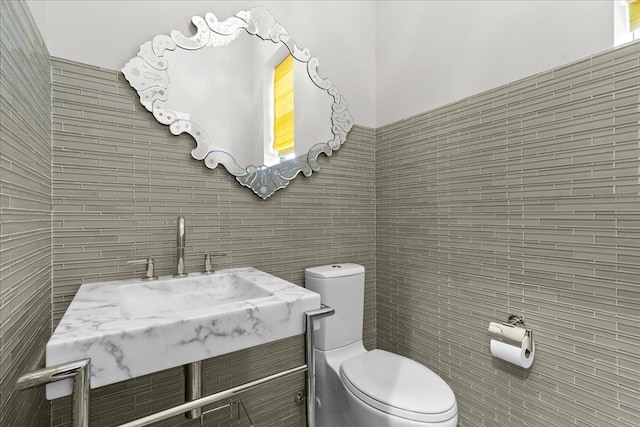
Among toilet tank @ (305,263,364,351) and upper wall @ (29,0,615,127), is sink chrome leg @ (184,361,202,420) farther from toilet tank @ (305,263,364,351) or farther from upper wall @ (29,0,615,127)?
upper wall @ (29,0,615,127)

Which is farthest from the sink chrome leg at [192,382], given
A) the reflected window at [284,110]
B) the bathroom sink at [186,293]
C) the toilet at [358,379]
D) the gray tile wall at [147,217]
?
the reflected window at [284,110]

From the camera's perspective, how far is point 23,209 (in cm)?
76

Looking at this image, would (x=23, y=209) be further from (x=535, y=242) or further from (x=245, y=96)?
(x=535, y=242)

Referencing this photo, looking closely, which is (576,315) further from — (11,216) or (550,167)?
(11,216)

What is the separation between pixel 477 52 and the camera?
134 centimetres

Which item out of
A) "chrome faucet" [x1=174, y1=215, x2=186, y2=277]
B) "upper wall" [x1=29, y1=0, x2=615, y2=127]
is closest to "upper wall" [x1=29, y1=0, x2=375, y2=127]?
"upper wall" [x1=29, y1=0, x2=615, y2=127]

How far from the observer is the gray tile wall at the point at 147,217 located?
1072 millimetres

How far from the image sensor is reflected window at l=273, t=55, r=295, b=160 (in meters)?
1.50

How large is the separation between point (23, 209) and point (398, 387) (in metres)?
1.27

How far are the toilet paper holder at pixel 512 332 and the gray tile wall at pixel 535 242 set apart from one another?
28mm

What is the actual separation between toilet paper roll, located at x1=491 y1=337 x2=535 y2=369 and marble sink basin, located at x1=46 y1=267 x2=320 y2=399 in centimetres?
76

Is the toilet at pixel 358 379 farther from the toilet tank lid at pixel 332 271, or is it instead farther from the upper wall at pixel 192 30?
the upper wall at pixel 192 30

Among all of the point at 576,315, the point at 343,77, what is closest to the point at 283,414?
the point at 576,315

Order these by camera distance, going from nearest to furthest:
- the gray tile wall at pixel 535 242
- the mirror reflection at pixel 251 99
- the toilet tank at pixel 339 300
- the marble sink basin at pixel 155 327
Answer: the marble sink basin at pixel 155 327 → the gray tile wall at pixel 535 242 → the mirror reflection at pixel 251 99 → the toilet tank at pixel 339 300
